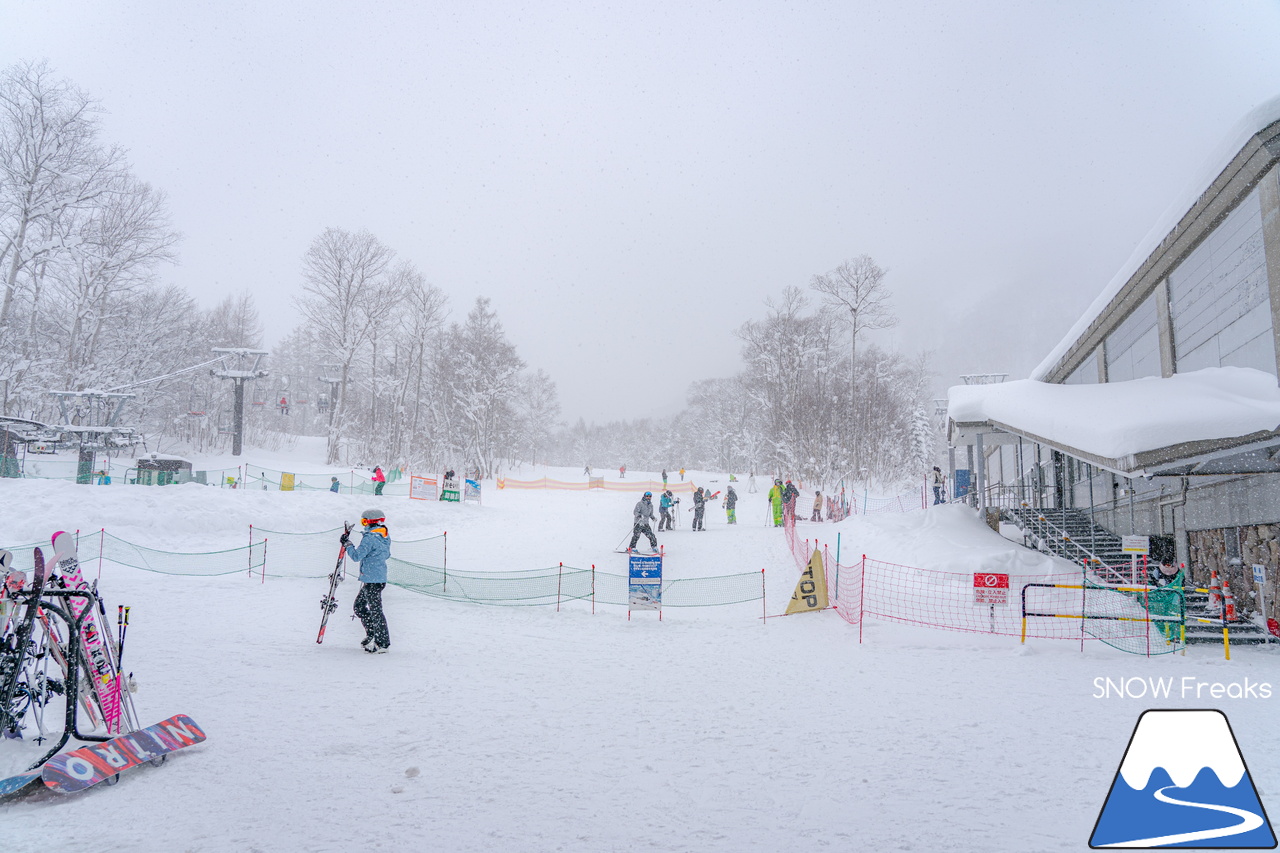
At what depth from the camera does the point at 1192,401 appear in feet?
40.8

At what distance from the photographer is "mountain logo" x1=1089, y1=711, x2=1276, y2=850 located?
3578 millimetres

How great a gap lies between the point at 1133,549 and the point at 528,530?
56.5ft

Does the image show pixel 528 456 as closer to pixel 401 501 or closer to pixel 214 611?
pixel 401 501

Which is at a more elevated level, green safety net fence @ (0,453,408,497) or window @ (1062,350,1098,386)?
window @ (1062,350,1098,386)

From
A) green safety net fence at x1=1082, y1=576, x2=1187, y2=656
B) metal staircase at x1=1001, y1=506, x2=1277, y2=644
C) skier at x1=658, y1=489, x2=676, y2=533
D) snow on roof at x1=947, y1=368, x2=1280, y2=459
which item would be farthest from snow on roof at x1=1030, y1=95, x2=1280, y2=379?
skier at x1=658, y1=489, x2=676, y2=533

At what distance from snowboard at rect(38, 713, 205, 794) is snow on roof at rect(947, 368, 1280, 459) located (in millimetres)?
14260

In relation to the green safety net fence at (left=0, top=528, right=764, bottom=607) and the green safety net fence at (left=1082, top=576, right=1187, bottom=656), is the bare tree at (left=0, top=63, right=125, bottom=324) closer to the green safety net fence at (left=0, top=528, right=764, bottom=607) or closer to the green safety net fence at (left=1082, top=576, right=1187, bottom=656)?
the green safety net fence at (left=0, top=528, right=764, bottom=607)

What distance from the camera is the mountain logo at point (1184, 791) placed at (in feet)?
11.7

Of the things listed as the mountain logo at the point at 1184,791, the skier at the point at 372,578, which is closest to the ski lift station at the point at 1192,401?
the mountain logo at the point at 1184,791

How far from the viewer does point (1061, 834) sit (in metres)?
4.05

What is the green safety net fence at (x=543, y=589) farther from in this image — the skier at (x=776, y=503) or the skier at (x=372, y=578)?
the skier at (x=776, y=503)

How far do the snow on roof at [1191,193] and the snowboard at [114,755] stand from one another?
53.8 ft

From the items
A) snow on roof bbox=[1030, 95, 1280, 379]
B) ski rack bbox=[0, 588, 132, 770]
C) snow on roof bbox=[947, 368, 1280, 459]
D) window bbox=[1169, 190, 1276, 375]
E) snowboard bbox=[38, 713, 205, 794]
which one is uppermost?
snow on roof bbox=[1030, 95, 1280, 379]

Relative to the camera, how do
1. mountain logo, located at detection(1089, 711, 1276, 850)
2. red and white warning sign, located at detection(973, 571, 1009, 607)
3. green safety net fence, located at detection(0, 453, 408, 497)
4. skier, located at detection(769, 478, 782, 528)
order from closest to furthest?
mountain logo, located at detection(1089, 711, 1276, 850) → red and white warning sign, located at detection(973, 571, 1009, 607) → green safety net fence, located at detection(0, 453, 408, 497) → skier, located at detection(769, 478, 782, 528)
